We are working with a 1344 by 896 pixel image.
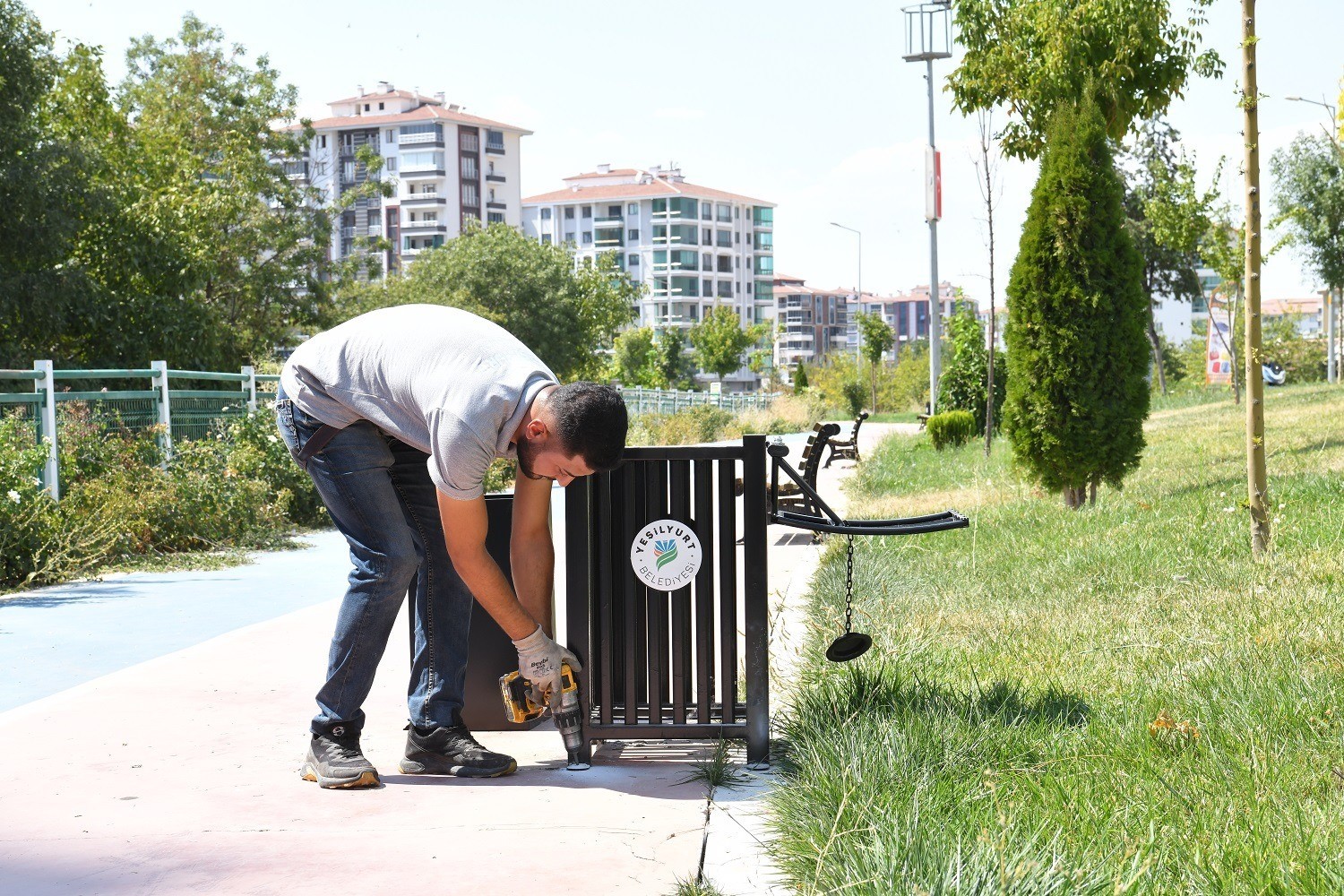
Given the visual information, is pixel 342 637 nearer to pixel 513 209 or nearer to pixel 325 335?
pixel 325 335

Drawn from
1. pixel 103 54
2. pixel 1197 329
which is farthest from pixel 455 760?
pixel 1197 329

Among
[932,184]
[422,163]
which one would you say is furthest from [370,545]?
[422,163]

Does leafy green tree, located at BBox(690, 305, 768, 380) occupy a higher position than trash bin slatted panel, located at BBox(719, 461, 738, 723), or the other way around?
leafy green tree, located at BBox(690, 305, 768, 380)

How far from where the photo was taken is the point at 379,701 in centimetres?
531

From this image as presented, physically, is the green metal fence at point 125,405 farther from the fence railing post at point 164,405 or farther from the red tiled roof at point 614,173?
the red tiled roof at point 614,173

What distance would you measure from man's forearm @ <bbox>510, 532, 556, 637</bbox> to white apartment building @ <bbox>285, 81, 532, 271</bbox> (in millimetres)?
110199

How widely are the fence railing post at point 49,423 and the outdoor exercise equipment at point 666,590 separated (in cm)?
696

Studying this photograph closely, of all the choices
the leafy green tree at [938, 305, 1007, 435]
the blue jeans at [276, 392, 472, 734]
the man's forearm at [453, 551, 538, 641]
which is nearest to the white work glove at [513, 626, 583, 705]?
A: the man's forearm at [453, 551, 538, 641]

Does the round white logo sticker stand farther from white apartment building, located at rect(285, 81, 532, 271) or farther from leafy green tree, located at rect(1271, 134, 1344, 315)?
white apartment building, located at rect(285, 81, 532, 271)

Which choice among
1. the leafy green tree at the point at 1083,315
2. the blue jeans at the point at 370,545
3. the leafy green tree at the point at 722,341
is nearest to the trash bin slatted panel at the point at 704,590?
the blue jeans at the point at 370,545

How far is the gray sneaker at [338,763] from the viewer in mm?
3963

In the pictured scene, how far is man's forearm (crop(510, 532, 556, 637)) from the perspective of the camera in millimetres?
4012

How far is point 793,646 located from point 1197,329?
11460cm

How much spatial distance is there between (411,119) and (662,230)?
2916cm
